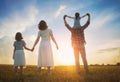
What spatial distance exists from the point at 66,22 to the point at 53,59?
2615 millimetres

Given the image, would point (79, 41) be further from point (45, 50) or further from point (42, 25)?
point (42, 25)

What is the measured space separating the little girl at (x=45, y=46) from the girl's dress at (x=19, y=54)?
6.15 feet

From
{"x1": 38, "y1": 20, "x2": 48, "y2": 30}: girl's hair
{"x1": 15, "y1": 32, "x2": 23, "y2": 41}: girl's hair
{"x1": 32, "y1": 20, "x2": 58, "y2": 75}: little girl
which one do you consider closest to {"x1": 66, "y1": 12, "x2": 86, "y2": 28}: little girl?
{"x1": 32, "y1": 20, "x2": 58, "y2": 75}: little girl

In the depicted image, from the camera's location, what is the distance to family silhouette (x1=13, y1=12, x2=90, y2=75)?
15.0 metres

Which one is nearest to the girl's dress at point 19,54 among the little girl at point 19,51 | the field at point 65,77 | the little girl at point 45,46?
the little girl at point 19,51

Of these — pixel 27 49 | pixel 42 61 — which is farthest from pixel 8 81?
pixel 27 49

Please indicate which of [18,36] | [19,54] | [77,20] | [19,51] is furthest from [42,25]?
[19,54]

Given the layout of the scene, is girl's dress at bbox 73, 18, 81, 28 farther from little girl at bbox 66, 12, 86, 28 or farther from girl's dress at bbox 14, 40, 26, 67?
girl's dress at bbox 14, 40, 26, 67

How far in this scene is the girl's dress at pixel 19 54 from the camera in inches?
671

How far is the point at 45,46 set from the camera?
1505cm

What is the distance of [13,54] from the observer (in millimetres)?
17688

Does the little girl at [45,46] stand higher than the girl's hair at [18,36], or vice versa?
the girl's hair at [18,36]

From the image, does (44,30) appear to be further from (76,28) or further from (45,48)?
(76,28)

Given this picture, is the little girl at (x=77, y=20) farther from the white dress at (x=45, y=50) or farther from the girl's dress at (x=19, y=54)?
the girl's dress at (x=19, y=54)
